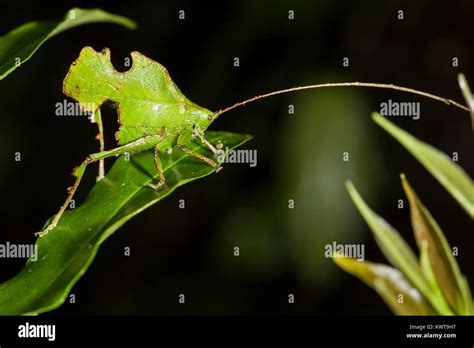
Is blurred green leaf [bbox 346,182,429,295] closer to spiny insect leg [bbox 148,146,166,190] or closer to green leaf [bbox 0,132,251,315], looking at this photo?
green leaf [bbox 0,132,251,315]

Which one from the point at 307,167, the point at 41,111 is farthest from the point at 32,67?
the point at 307,167

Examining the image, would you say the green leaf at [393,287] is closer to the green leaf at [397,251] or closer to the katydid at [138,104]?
the green leaf at [397,251]

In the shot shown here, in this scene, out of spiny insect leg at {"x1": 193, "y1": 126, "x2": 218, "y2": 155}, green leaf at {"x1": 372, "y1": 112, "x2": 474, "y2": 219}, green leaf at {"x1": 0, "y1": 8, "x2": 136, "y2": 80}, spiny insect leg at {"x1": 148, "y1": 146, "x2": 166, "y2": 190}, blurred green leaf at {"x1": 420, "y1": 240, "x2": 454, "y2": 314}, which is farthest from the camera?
spiny insect leg at {"x1": 193, "y1": 126, "x2": 218, "y2": 155}

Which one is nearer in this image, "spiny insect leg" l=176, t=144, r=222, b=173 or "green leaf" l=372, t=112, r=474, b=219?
"green leaf" l=372, t=112, r=474, b=219

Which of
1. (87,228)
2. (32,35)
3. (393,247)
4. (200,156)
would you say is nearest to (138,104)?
(200,156)

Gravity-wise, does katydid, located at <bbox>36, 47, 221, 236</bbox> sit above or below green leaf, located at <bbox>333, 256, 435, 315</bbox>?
above

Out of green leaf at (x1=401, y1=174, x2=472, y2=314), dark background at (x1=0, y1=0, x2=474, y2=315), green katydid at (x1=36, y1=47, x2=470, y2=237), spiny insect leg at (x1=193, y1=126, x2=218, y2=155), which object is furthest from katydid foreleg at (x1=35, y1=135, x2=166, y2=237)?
dark background at (x1=0, y1=0, x2=474, y2=315)

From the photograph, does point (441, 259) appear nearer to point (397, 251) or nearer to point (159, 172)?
point (397, 251)

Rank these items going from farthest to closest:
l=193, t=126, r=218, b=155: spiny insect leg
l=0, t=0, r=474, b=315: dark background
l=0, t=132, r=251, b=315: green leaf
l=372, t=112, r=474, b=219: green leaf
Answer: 1. l=0, t=0, r=474, b=315: dark background
2. l=193, t=126, r=218, b=155: spiny insect leg
3. l=0, t=132, r=251, b=315: green leaf
4. l=372, t=112, r=474, b=219: green leaf
